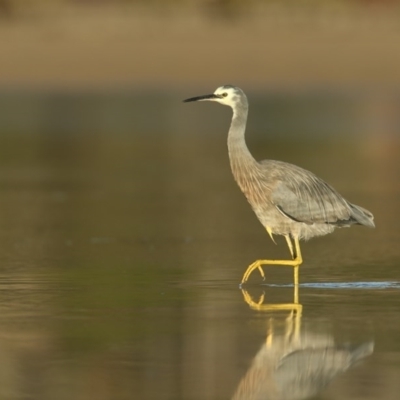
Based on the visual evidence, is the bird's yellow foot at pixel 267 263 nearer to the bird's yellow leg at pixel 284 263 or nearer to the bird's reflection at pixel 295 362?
the bird's yellow leg at pixel 284 263

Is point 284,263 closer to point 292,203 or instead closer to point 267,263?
point 267,263

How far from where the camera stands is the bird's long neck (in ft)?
39.0

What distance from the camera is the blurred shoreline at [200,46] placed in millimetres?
35125

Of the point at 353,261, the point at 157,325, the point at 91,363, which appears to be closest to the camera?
the point at 91,363

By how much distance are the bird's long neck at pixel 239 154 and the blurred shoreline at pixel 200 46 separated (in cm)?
2102

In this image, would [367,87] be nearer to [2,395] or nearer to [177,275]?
[177,275]

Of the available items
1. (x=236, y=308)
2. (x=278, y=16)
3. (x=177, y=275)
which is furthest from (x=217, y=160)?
(x=278, y=16)

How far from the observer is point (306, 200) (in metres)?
11.6

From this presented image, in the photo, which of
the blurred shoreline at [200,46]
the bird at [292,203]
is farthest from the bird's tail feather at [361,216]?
the blurred shoreline at [200,46]

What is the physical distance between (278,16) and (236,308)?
3141 cm

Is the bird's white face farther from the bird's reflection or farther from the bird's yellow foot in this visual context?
the bird's reflection

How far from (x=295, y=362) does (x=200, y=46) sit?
29.5 meters

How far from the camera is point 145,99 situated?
3428cm

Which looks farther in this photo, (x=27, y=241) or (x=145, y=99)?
(x=145, y=99)
